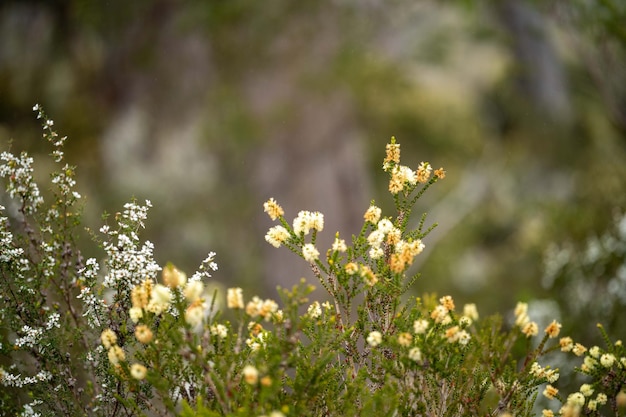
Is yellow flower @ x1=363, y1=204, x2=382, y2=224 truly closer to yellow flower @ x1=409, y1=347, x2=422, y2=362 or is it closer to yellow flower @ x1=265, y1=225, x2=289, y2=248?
yellow flower @ x1=265, y1=225, x2=289, y2=248

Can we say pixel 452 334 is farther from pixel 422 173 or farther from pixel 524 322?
pixel 422 173

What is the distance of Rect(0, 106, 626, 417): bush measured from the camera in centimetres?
136

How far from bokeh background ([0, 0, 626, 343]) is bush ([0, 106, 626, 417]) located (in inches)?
39.6

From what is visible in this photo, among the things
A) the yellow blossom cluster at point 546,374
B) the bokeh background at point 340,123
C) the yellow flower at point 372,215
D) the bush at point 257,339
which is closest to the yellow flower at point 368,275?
the bush at point 257,339

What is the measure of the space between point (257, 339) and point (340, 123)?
574 centimetres

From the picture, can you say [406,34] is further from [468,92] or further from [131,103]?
[131,103]

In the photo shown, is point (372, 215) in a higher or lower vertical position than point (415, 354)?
higher

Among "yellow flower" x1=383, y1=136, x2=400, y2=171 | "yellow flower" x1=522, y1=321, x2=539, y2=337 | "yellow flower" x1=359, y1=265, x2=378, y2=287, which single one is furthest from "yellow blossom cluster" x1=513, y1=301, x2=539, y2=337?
"yellow flower" x1=383, y1=136, x2=400, y2=171

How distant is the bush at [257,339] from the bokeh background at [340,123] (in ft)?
3.30

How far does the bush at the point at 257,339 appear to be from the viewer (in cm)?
136

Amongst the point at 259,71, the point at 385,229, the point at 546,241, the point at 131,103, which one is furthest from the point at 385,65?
the point at 385,229

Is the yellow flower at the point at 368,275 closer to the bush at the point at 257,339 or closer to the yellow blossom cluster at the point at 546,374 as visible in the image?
the bush at the point at 257,339

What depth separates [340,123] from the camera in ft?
23.4

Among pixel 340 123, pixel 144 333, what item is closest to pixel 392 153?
pixel 144 333
